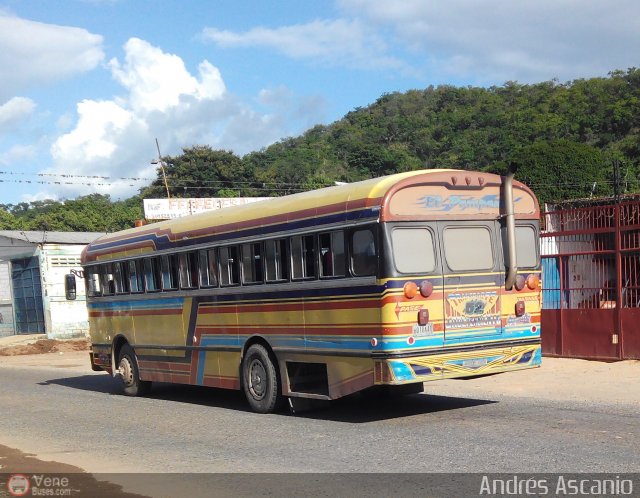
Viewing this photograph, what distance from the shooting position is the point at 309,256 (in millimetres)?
11320

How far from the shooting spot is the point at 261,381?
12.4m

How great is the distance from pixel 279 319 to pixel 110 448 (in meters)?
2.99

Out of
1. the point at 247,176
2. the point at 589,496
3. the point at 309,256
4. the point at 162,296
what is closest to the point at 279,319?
the point at 309,256

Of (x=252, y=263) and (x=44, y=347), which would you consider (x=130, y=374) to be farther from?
(x=44, y=347)

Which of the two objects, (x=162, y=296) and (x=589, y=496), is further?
(x=162, y=296)

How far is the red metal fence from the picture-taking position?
16.1 metres

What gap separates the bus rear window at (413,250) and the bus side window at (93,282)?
8856mm

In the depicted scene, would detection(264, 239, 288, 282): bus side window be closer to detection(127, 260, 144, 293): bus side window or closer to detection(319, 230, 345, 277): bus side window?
detection(319, 230, 345, 277): bus side window

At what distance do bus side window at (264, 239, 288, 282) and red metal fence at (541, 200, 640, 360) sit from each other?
753 centimetres

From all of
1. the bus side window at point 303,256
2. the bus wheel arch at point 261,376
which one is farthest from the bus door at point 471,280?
the bus wheel arch at point 261,376

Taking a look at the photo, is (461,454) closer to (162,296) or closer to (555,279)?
(162,296)

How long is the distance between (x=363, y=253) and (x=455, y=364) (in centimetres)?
181

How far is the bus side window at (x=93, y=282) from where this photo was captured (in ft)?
56.6

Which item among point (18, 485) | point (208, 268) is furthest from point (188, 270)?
point (18, 485)
